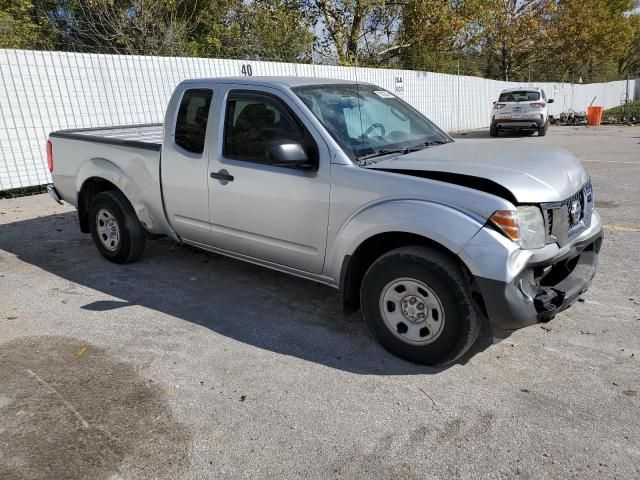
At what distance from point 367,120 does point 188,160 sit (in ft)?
5.15

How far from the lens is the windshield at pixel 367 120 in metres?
3.81

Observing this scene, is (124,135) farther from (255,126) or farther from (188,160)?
(255,126)

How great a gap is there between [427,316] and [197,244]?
2327mm

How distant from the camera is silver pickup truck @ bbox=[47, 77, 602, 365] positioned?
308 cm

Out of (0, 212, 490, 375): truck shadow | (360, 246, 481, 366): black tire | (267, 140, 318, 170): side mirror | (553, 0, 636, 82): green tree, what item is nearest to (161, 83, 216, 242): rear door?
(0, 212, 490, 375): truck shadow

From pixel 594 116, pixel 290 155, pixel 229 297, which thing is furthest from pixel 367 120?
pixel 594 116

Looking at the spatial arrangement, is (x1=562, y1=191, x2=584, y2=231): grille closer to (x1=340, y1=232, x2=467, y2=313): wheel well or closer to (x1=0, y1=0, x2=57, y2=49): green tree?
(x1=340, y1=232, x2=467, y2=313): wheel well

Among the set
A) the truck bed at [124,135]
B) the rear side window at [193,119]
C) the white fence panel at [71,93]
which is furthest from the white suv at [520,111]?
the rear side window at [193,119]

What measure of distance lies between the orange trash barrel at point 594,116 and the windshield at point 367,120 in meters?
Result: 22.5

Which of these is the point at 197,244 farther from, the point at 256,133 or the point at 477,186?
the point at 477,186

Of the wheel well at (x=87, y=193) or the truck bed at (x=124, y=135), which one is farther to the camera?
the wheel well at (x=87, y=193)

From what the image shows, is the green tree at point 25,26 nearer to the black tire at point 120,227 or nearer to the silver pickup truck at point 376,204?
the black tire at point 120,227

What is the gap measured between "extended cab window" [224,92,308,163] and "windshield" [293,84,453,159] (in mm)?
193

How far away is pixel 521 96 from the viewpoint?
61.5 feet
